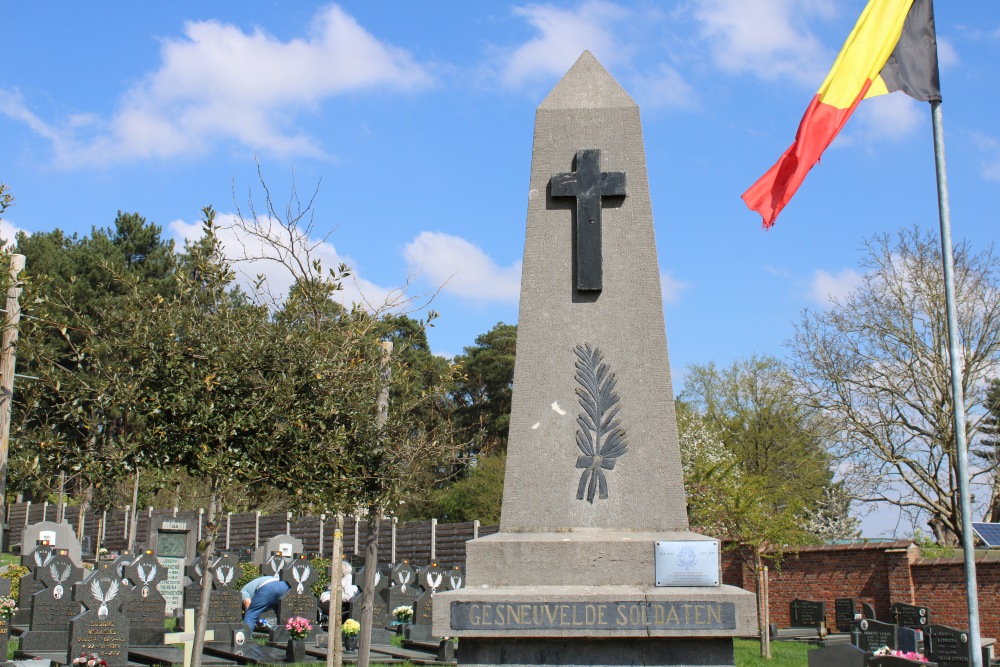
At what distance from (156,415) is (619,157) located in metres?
4.82

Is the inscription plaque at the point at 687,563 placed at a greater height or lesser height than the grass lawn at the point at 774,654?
greater

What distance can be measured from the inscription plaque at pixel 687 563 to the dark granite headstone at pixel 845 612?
58.9 ft

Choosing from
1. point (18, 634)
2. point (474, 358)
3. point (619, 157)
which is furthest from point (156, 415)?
point (474, 358)

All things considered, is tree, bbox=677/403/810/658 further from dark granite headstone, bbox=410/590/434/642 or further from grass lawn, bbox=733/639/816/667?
dark granite headstone, bbox=410/590/434/642

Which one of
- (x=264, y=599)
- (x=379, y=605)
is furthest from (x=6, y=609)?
(x=379, y=605)

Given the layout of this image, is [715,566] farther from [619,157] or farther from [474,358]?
[474,358]

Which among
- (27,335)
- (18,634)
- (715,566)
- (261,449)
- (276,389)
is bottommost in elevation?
(18,634)

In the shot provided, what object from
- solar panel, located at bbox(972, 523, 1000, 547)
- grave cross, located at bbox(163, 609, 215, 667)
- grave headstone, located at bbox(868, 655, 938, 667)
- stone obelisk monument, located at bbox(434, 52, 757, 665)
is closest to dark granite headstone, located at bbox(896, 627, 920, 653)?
grave headstone, located at bbox(868, 655, 938, 667)

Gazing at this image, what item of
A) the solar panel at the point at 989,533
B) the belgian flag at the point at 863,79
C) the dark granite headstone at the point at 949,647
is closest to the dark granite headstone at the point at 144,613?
the belgian flag at the point at 863,79

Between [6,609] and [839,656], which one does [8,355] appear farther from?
[839,656]

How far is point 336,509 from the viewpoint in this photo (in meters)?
9.90

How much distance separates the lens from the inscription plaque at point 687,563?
18.5 ft

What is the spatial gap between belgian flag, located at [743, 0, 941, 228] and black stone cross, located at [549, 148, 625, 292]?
144 centimetres

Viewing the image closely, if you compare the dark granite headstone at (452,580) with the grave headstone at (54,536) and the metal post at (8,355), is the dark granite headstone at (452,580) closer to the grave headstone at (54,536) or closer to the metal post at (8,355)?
the grave headstone at (54,536)
